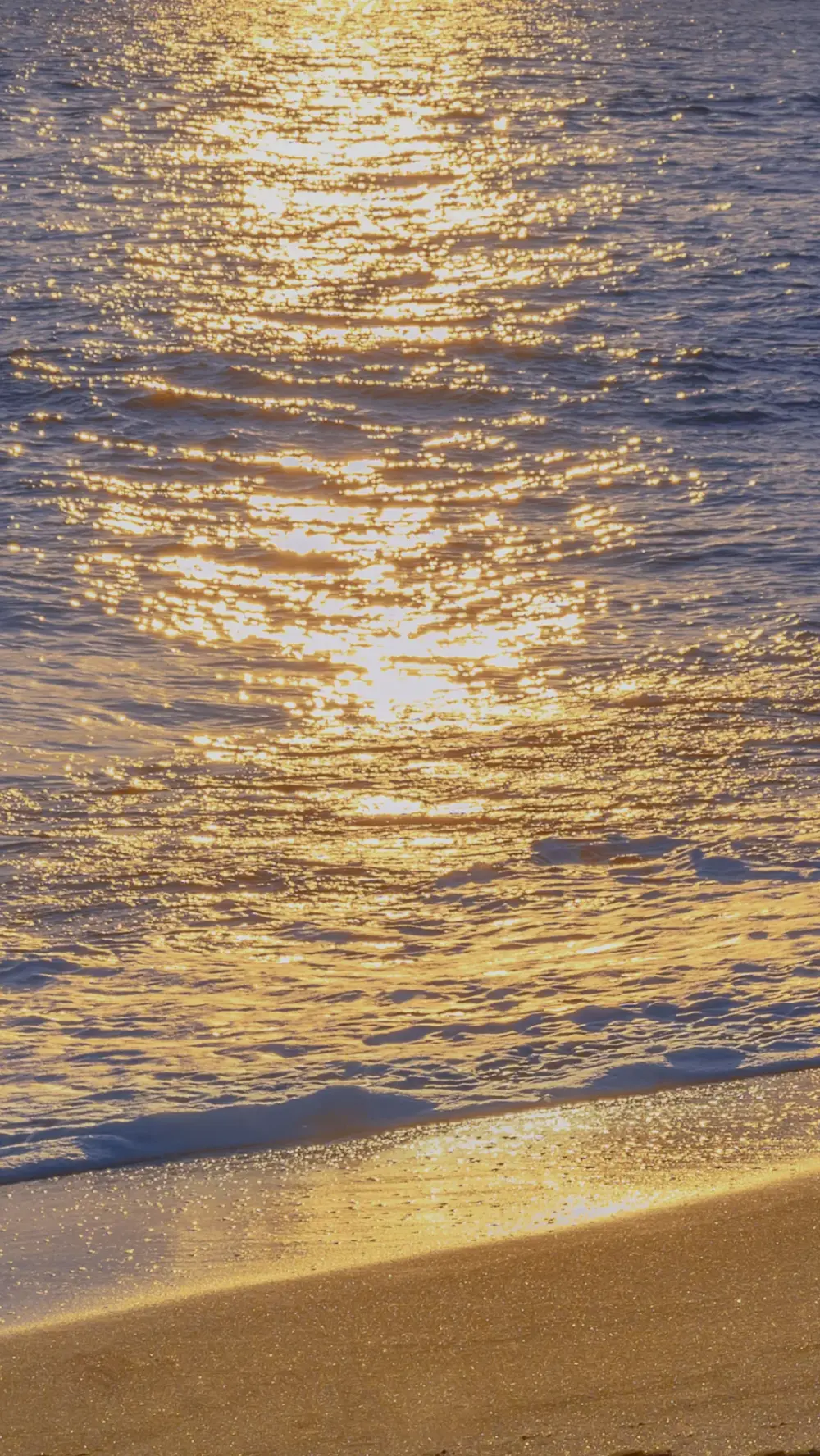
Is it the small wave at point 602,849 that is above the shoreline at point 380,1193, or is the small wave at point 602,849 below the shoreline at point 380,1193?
above

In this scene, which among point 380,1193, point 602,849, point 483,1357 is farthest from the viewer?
point 602,849

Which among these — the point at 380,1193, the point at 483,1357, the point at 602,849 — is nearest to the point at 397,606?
the point at 602,849

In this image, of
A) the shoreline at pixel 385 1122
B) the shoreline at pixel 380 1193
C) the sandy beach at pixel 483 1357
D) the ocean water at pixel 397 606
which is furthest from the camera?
the ocean water at pixel 397 606

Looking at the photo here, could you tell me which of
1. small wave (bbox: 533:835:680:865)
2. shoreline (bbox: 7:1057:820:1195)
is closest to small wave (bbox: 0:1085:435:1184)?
shoreline (bbox: 7:1057:820:1195)

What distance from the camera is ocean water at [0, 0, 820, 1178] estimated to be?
3.84 m

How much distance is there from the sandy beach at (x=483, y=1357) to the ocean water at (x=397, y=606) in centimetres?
69

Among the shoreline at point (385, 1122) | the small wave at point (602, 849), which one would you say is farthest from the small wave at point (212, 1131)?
the small wave at point (602, 849)

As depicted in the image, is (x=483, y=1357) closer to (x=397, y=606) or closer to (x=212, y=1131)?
(x=212, y=1131)

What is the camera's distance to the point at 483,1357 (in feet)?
8.05

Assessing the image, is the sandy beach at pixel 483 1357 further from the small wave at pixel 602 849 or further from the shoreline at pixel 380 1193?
the small wave at pixel 602 849

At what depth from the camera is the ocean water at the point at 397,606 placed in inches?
151

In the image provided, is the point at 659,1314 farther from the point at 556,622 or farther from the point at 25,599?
the point at 25,599

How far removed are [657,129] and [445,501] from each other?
28.8 ft

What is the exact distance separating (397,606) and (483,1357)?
482 cm
